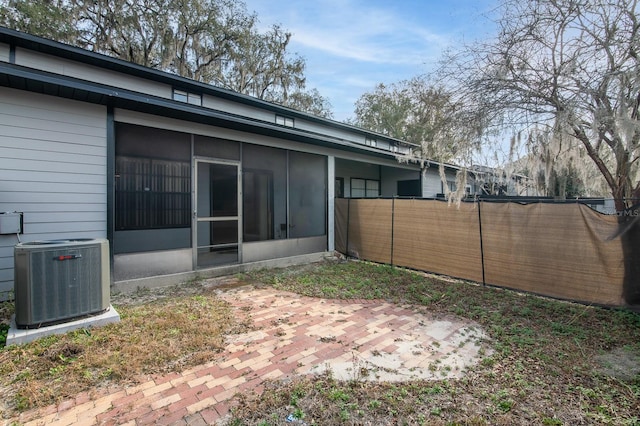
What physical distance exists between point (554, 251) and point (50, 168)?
7.18 m

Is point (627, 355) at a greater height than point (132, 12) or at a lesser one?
lesser

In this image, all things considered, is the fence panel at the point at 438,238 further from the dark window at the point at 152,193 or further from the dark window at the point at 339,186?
the dark window at the point at 339,186

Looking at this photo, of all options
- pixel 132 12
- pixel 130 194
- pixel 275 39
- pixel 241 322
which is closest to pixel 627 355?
pixel 241 322

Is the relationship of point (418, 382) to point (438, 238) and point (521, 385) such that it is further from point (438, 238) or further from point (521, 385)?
point (438, 238)

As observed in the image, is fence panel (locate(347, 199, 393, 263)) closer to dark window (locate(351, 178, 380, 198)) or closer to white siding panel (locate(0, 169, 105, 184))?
dark window (locate(351, 178, 380, 198))

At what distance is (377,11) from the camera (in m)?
6.34

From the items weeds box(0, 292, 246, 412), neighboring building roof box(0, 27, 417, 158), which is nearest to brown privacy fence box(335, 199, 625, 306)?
neighboring building roof box(0, 27, 417, 158)

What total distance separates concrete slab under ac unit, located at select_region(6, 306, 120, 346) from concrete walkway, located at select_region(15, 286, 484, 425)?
4.23 feet

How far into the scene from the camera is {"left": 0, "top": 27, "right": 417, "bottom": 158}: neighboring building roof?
3.92 metres

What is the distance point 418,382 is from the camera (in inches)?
97.0

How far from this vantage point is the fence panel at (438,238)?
5.54m

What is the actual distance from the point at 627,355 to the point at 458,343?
1.50 meters

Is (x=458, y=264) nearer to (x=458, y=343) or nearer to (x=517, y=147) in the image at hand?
(x=517, y=147)

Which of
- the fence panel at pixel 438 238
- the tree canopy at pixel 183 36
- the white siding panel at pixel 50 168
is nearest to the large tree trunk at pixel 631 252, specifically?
the fence panel at pixel 438 238
